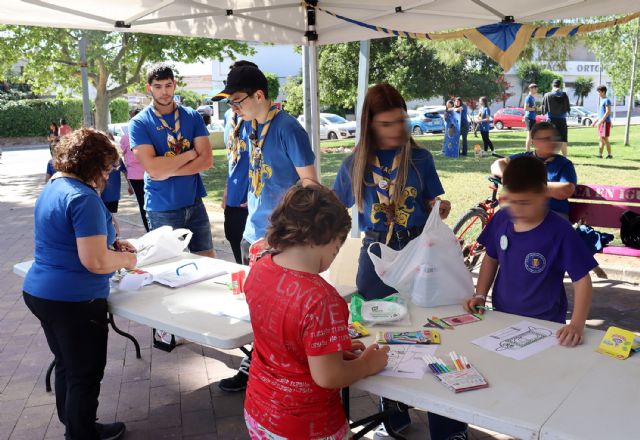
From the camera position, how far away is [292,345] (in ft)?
5.04

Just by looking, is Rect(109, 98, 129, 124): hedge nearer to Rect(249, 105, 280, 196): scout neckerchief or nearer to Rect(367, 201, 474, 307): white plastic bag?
Rect(249, 105, 280, 196): scout neckerchief

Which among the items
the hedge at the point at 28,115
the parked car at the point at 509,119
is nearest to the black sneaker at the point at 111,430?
the parked car at the point at 509,119

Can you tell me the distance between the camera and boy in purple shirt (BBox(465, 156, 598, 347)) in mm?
2215

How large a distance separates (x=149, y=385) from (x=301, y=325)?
243 centimetres

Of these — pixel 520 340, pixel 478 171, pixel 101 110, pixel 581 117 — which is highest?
pixel 101 110

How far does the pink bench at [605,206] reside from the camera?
4.68 m

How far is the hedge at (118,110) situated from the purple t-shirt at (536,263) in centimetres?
3593

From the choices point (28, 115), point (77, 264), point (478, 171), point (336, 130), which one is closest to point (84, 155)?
point (77, 264)

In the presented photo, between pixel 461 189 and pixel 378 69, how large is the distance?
10.9 meters

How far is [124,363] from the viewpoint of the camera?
3.87m

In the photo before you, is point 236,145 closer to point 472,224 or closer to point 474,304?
point 474,304

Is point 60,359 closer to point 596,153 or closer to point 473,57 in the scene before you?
point 596,153

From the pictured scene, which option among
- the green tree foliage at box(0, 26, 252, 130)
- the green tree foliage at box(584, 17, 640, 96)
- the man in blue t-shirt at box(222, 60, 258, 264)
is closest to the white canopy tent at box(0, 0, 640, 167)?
the man in blue t-shirt at box(222, 60, 258, 264)

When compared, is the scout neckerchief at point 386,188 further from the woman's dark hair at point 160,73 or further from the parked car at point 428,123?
the parked car at point 428,123
